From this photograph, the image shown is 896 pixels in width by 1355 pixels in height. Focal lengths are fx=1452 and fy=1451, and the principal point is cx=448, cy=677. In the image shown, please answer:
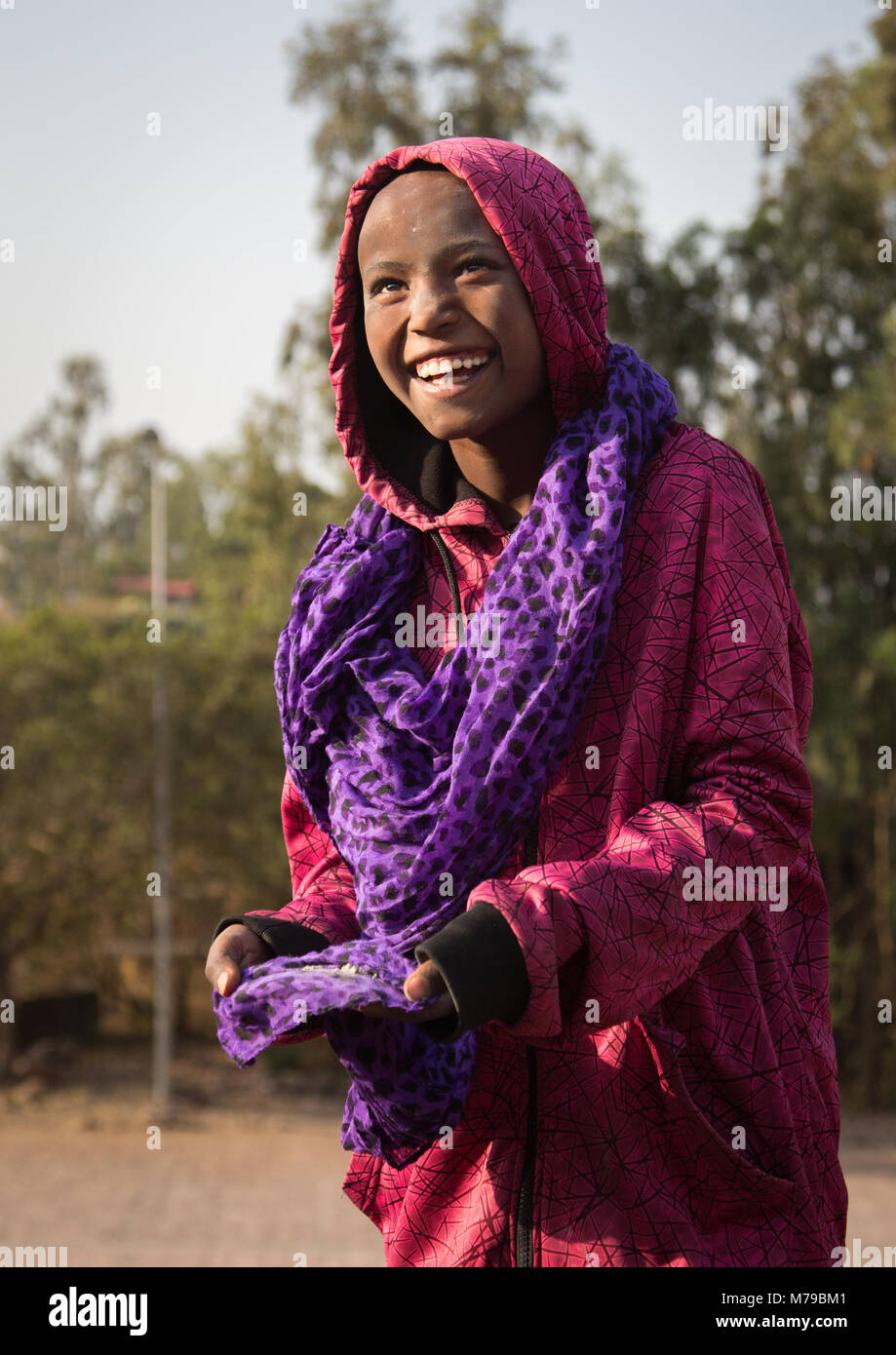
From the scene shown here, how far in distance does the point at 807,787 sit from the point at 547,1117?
500 mm

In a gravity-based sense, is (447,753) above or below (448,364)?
below

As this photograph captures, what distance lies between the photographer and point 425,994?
54.1 inches

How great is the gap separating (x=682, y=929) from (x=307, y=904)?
59cm

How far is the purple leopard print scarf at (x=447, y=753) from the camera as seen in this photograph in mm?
1627

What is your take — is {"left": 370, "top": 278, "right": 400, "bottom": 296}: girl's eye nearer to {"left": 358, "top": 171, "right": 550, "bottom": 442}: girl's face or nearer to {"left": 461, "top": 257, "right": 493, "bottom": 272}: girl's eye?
{"left": 358, "top": 171, "right": 550, "bottom": 442}: girl's face

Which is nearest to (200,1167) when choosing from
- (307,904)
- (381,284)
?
(307,904)

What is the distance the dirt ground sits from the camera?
9859 millimetres

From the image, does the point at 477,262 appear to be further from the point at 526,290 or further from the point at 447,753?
the point at 447,753

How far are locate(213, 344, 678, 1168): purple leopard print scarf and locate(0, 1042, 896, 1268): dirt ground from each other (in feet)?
24.7

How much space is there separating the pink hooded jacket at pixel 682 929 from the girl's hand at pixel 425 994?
20cm

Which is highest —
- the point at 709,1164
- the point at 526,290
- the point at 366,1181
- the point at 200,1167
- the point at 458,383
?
the point at 526,290

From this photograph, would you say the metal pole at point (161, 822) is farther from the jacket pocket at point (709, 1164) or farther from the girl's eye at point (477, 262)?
the jacket pocket at point (709, 1164)
